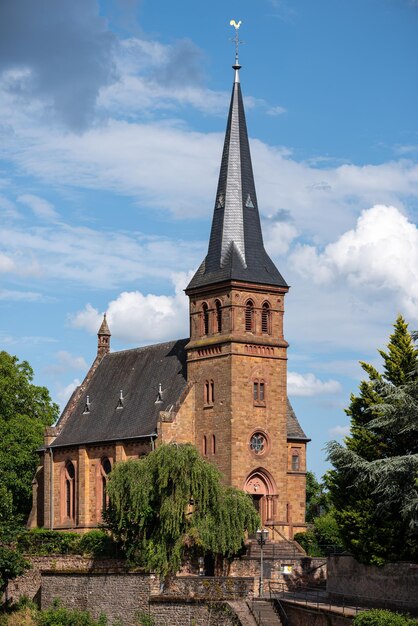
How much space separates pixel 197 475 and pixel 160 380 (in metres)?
15.7

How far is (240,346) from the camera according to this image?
73812 millimetres

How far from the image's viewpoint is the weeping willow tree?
63281 millimetres

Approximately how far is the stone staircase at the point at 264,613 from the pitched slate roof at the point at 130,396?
63.3 feet

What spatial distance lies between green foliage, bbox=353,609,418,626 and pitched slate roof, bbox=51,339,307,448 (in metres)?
29.2

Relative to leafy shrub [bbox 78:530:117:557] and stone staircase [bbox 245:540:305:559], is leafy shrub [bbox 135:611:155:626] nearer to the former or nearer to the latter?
leafy shrub [bbox 78:530:117:557]

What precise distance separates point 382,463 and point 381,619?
874 centimetres

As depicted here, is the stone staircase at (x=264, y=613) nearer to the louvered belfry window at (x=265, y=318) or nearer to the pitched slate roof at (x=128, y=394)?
the pitched slate roof at (x=128, y=394)

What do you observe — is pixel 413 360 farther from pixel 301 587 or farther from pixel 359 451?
pixel 301 587

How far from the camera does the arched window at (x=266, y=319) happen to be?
7506cm

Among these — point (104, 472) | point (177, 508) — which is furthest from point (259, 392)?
point (177, 508)

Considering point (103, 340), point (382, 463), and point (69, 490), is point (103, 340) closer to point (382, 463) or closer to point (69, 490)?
point (69, 490)

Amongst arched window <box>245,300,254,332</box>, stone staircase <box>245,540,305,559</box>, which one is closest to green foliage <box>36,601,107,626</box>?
stone staircase <box>245,540,305,559</box>

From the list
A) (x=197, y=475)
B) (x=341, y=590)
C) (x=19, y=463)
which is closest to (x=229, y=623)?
(x=341, y=590)

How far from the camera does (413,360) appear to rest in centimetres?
5650
